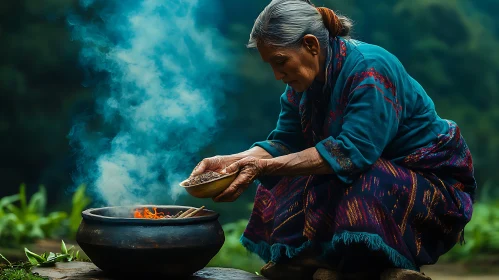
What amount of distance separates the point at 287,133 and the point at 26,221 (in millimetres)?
3811

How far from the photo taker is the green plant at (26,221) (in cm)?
600

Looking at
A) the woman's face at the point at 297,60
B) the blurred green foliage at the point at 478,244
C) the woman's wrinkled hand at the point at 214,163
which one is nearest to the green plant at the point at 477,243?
the blurred green foliage at the point at 478,244

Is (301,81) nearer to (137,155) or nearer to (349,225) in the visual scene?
(349,225)

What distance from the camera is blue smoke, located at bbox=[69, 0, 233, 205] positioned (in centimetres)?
388

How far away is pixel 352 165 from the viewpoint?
9.43ft

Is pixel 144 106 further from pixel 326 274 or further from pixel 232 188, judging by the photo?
pixel 326 274

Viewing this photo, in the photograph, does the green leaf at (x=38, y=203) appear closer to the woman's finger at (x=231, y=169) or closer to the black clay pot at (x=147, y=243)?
the black clay pot at (x=147, y=243)

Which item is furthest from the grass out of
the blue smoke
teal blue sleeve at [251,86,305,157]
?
teal blue sleeve at [251,86,305,157]

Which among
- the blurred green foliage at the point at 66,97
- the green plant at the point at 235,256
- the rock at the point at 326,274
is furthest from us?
the blurred green foliage at the point at 66,97

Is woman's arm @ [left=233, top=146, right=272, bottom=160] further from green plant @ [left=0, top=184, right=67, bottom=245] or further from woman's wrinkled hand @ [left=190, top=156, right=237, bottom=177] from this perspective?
green plant @ [left=0, top=184, right=67, bottom=245]

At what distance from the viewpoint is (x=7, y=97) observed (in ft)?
23.7

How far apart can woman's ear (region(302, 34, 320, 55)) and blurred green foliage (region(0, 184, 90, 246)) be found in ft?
13.0

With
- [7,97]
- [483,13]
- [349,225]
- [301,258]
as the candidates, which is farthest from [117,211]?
[483,13]

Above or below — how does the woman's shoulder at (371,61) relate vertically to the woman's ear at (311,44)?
below
